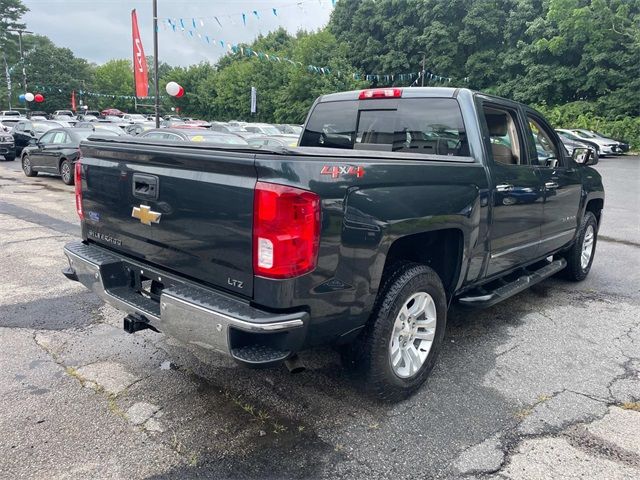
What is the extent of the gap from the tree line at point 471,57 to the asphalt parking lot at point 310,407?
106ft

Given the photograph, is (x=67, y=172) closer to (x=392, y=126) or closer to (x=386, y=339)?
(x=392, y=126)

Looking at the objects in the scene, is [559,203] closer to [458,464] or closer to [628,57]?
[458,464]

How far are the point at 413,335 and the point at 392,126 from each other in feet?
5.83

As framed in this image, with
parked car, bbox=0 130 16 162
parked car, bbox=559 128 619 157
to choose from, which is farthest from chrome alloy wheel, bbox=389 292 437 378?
parked car, bbox=559 128 619 157

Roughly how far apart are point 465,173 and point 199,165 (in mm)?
1810

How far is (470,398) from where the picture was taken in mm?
3344

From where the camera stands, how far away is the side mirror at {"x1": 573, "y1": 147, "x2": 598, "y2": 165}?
5324mm

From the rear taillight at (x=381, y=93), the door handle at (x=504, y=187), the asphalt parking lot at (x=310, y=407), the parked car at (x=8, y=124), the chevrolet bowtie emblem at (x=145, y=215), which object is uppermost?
the rear taillight at (x=381, y=93)

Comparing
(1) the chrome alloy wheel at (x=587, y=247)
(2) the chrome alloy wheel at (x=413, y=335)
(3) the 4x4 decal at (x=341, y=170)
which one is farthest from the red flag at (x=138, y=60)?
(3) the 4x4 decal at (x=341, y=170)

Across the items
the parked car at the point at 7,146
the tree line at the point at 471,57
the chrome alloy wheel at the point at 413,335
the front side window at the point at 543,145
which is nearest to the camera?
the chrome alloy wheel at the point at 413,335

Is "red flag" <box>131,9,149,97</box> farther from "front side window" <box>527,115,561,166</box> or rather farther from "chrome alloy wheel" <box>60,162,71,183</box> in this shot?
"front side window" <box>527,115,561,166</box>

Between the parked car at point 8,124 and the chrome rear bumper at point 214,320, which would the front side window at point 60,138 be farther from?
the chrome rear bumper at point 214,320

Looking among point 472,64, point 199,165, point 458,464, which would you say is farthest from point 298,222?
point 472,64

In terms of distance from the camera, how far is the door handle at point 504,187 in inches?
151
